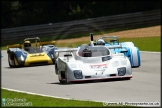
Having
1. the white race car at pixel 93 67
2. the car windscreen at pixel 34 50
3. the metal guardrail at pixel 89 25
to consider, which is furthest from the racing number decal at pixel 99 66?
the metal guardrail at pixel 89 25

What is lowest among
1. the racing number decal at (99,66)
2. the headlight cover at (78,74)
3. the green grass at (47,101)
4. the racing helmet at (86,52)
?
the green grass at (47,101)

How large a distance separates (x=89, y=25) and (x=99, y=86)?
28.7 m

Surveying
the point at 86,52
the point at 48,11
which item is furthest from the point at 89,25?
the point at 86,52

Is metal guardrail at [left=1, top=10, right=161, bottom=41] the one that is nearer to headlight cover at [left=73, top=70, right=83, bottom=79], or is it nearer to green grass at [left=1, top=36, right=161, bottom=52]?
green grass at [left=1, top=36, right=161, bottom=52]

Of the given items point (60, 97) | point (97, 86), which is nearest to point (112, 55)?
point (97, 86)

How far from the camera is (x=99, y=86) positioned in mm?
14133

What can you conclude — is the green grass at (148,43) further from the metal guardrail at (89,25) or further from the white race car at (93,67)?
the white race car at (93,67)

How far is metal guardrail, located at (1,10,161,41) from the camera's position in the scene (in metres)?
42.3

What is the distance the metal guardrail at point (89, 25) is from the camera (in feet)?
139

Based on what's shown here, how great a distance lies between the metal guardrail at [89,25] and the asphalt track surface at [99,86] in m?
22.1

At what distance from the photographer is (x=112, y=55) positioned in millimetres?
16125

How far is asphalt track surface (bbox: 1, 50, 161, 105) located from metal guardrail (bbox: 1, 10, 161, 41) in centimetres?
2206

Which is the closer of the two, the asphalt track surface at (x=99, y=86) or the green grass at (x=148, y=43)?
the asphalt track surface at (x=99, y=86)

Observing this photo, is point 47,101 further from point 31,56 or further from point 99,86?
point 31,56
